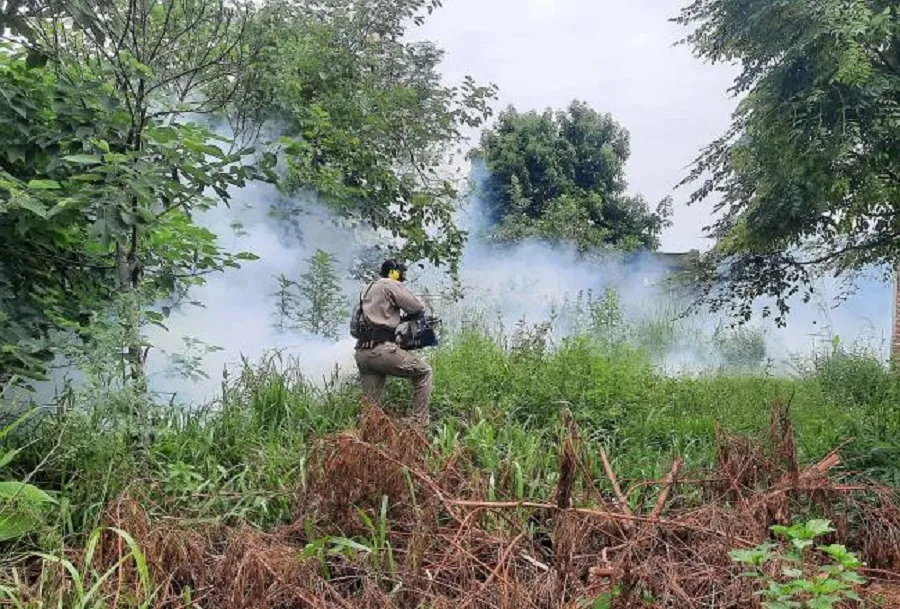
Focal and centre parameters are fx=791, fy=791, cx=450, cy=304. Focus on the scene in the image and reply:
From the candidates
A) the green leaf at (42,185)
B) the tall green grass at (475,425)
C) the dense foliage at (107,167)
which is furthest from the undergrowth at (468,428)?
the green leaf at (42,185)

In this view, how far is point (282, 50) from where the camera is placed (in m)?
7.50

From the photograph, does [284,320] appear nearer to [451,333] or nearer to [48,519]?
[451,333]

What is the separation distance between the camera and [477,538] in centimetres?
337

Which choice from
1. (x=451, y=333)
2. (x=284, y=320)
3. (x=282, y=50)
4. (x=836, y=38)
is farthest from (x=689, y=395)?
(x=282, y=50)

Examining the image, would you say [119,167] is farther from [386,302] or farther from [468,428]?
[468,428]

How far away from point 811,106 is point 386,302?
319 centimetres

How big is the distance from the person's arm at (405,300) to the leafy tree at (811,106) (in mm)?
2774

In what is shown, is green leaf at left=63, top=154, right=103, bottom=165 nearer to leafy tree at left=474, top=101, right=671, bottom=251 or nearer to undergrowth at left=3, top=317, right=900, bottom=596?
undergrowth at left=3, top=317, right=900, bottom=596

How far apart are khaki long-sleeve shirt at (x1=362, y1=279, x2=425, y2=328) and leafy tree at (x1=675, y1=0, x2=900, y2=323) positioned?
281cm

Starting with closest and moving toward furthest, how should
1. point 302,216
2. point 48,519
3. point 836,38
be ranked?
point 48,519, point 836,38, point 302,216

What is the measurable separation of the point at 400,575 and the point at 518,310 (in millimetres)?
9927

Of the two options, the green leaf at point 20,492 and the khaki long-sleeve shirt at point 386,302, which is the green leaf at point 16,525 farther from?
the khaki long-sleeve shirt at point 386,302

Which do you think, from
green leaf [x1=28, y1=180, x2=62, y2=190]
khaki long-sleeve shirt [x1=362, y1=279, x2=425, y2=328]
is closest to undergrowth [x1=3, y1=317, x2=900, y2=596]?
khaki long-sleeve shirt [x1=362, y1=279, x2=425, y2=328]

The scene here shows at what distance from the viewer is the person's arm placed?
18.7 ft
